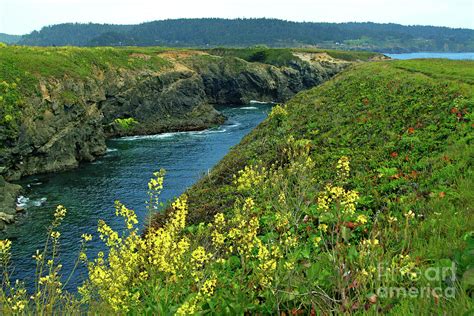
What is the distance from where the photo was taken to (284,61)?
161 meters

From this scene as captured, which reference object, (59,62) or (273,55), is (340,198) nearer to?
(59,62)

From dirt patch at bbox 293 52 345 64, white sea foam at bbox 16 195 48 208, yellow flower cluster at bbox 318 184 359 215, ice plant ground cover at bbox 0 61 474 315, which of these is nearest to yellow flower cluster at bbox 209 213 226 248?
ice plant ground cover at bbox 0 61 474 315

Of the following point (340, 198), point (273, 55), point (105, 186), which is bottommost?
point (105, 186)

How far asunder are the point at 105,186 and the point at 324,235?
4151 cm

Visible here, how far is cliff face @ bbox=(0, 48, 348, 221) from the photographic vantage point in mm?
56719

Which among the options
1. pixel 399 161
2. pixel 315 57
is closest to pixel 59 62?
pixel 399 161

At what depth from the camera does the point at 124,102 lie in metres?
89.6

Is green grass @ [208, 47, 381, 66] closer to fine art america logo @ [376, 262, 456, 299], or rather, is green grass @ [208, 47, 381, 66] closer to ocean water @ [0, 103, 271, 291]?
ocean water @ [0, 103, 271, 291]

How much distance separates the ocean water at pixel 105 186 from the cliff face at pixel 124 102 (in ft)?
10.9

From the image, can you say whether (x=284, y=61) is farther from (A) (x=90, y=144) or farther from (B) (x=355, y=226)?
(B) (x=355, y=226)

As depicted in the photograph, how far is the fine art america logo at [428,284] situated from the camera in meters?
6.12

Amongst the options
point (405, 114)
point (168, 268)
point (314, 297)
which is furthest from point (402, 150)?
point (168, 268)

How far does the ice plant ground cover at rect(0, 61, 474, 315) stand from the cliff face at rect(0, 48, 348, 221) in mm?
34254

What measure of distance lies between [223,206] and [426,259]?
472 inches
